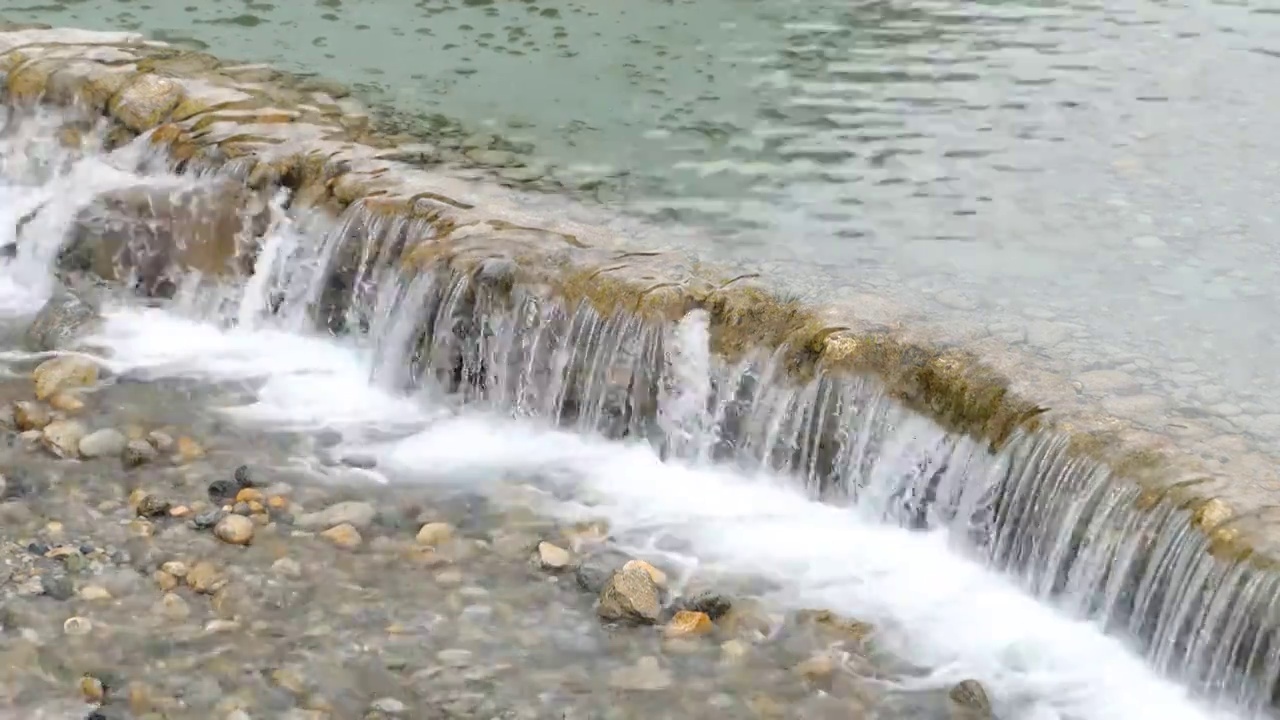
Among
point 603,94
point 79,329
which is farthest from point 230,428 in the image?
point 603,94

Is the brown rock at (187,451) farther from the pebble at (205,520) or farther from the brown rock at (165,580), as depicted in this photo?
the brown rock at (165,580)

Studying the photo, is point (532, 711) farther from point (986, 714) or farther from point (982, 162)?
point (982, 162)

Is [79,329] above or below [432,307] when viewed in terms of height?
below

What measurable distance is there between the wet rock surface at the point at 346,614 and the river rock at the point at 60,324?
2.01m

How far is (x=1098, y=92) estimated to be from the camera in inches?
551

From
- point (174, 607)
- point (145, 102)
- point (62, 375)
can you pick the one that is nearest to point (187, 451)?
point (62, 375)

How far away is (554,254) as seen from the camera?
1009 centimetres

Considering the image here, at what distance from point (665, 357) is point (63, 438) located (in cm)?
392

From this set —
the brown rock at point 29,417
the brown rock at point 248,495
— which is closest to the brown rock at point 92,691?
the brown rock at point 248,495

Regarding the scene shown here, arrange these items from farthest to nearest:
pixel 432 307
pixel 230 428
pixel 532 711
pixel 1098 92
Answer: pixel 1098 92, pixel 432 307, pixel 230 428, pixel 532 711

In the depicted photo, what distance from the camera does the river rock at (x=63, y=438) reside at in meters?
8.83

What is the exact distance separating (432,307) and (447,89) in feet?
16.3

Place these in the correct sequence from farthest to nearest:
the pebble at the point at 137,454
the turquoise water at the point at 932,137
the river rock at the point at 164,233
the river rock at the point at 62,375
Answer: the river rock at the point at 164,233 < the river rock at the point at 62,375 < the turquoise water at the point at 932,137 < the pebble at the point at 137,454

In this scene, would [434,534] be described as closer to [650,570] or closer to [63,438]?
[650,570]
